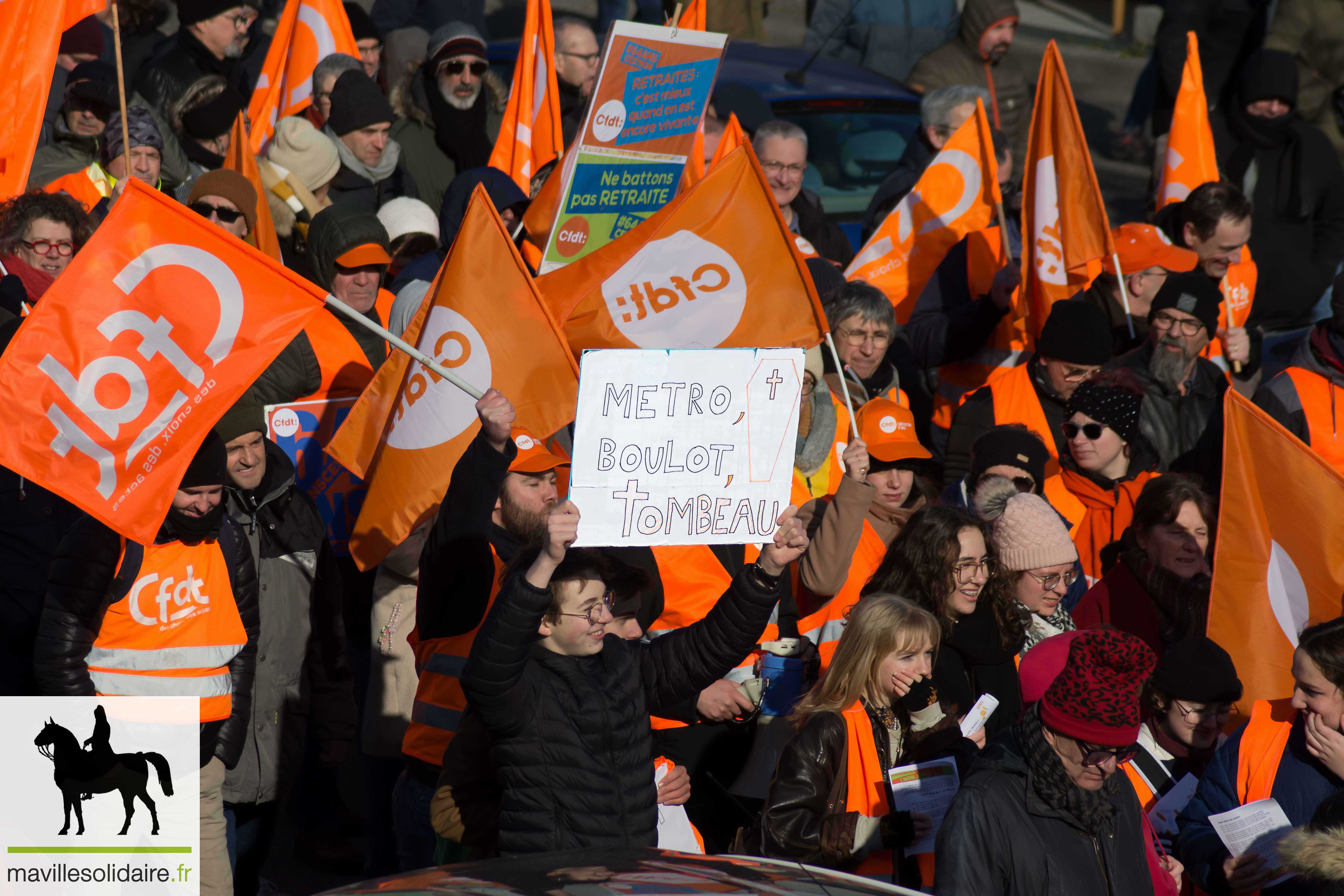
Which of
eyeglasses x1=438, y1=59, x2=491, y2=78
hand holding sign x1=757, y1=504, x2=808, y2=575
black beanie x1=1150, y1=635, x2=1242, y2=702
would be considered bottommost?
black beanie x1=1150, y1=635, x2=1242, y2=702

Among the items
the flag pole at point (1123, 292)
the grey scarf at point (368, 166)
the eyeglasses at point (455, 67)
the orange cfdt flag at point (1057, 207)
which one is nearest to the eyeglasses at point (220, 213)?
the grey scarf at point (368, 166)

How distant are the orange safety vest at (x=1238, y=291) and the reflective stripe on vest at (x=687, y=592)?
3.28m

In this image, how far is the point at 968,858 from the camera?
3.25m

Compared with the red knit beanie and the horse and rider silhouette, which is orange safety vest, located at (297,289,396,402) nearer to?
the horse and rider silhouette

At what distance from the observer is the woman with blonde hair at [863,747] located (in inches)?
150

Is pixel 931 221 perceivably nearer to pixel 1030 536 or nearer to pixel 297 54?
pixel 1030 536

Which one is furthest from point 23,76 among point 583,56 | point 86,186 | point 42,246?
point 583,56

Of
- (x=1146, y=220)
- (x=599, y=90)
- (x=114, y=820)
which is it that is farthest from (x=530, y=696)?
(x=1146, y=220)

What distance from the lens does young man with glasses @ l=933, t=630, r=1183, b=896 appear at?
3.25 metres

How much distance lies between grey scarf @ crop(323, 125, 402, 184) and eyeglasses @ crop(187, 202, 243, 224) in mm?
1327

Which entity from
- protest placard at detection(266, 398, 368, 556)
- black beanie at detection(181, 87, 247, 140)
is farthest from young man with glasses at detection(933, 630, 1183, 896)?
black beanie at detection(181, 87, 247, 140)

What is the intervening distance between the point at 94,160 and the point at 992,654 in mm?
5164

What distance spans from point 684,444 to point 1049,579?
1361 millimetres

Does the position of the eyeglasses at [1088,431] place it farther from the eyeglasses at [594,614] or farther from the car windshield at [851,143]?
the car windshield at [851,143]
